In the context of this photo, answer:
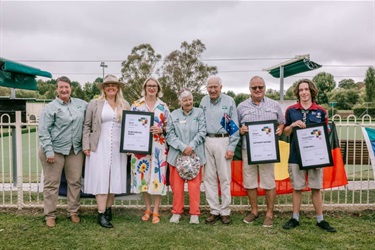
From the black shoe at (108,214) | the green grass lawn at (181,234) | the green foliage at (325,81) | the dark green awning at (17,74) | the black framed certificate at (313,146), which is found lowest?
the green grass lawn at (181,234)

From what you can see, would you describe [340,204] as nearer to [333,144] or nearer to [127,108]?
[333,144]

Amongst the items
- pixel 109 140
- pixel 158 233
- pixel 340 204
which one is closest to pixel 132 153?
pixel 109 140

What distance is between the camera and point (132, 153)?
4480 mm

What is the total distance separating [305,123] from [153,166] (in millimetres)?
2166

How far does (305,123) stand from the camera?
4277mm

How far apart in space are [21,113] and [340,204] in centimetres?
542

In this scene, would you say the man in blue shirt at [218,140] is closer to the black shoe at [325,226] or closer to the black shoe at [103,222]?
the black shoe at [325,226]

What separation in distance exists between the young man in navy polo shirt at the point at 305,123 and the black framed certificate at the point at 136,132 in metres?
1.89

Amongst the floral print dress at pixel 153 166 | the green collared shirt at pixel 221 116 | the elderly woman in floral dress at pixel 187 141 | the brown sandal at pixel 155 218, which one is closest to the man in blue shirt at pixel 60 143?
the floral print dress at pixel 153 166

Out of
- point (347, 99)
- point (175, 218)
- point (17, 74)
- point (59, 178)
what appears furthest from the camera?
point (347, 99)

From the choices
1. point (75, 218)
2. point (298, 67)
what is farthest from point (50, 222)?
point (298, 67)

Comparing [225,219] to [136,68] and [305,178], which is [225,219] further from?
[136,68]

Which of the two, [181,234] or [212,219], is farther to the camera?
[212,219]

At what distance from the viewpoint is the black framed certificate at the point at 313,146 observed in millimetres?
4188
